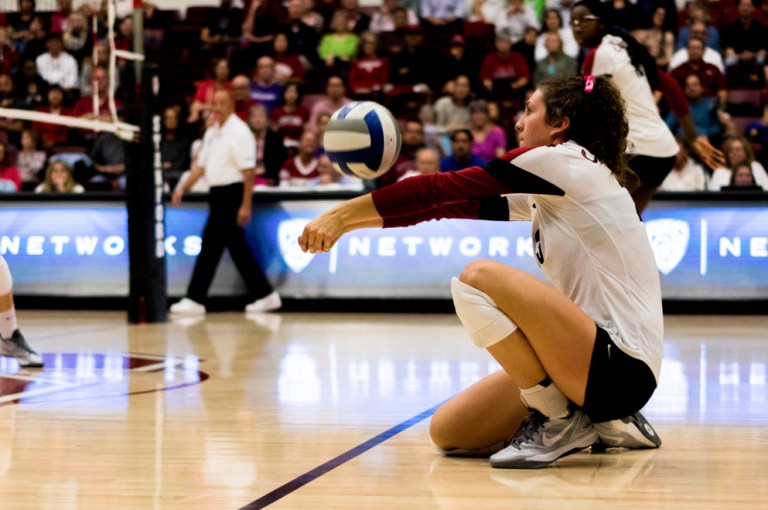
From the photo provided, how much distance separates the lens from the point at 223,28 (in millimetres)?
16469

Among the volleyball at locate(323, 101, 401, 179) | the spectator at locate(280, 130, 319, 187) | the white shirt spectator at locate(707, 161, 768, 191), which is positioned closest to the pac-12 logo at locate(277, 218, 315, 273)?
the spectator at locate(280, 130, 319, 187)

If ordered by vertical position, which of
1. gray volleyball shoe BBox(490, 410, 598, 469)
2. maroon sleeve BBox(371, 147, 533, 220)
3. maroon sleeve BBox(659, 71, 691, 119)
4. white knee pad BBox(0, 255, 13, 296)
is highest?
maroon sleeve BBox(659, 71, 691, 119)

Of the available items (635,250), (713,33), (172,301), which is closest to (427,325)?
(172,301)

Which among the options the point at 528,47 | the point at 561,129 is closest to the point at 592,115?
the point at 561,129

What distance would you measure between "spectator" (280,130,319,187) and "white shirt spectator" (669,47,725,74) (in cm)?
430

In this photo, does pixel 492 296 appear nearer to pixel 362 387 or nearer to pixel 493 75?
pixel 362 387

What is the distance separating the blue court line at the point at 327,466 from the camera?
135 inches

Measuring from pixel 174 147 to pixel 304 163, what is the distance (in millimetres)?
1997

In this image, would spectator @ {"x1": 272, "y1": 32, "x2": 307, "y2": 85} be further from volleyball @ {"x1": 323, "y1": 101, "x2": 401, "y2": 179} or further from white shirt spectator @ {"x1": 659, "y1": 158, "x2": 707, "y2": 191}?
volleyball @ {"x1": 323, "y1": 101, "x2": 401, "y2": 179}

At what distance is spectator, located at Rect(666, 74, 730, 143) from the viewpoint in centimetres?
1228

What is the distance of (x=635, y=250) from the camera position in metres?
3.98

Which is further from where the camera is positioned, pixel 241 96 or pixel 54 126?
pixel 54 126

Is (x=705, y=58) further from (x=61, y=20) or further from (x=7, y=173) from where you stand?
(x=61, y=20)

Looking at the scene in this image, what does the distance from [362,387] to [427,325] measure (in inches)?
134
